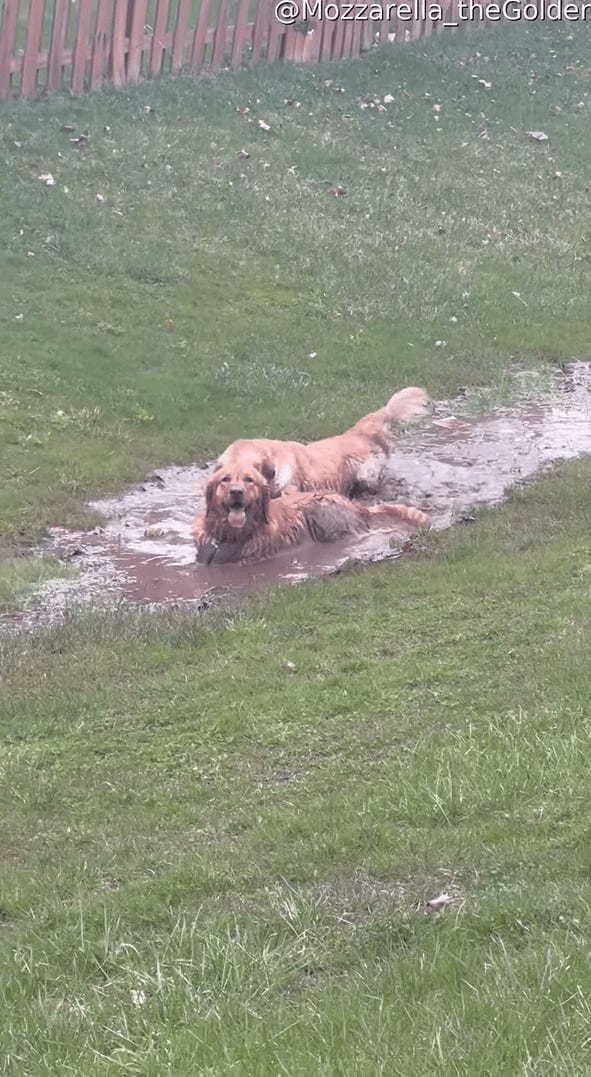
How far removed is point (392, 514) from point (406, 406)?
6.26 ft

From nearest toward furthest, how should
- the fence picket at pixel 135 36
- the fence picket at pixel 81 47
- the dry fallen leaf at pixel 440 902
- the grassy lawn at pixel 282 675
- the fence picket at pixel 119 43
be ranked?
the grassy lawn at pixel 282 675 < the dry fallen leaf at pixel 440 902 < the fence picket at pixel 81 47 < the fence picket at pixel 119 43 < the fence picket at pixel 135 36

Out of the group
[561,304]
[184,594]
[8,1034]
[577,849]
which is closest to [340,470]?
[184,594]

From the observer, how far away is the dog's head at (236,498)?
38.8 ft

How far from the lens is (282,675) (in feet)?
28.6

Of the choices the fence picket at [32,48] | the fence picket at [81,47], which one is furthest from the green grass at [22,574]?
the fence picket at [81,47]

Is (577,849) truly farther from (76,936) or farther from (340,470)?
(340,470)

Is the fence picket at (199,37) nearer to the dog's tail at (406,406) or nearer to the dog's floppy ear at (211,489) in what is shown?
the dog's tail at (406,406)

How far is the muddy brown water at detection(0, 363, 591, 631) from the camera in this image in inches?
434

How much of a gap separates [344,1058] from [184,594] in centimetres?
718

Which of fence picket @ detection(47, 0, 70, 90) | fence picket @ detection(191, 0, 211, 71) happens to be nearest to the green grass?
fence picket @ detection(47, 0, 70, 90)

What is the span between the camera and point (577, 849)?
5605mm

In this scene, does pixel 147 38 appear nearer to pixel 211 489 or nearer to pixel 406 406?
pixel 406 406

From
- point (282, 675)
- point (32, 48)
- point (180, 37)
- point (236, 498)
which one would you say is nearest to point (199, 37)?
point (180, 37)

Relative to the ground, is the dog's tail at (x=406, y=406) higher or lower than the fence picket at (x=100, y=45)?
lower
